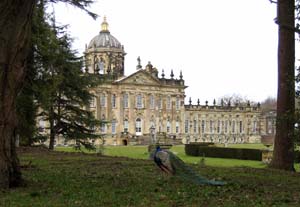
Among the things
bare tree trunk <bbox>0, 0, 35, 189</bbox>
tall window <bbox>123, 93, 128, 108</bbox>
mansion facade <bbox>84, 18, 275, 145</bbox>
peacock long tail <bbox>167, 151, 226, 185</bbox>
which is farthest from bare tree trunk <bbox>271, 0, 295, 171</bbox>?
tall window <bbox>123, 93, 128, 108</bbox>

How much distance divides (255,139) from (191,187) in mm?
69715

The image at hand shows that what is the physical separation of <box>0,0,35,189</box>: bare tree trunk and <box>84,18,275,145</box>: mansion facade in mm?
48324

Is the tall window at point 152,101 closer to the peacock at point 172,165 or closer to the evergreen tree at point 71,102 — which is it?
the evergreen tree at point 71,102

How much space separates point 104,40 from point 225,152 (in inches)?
1691

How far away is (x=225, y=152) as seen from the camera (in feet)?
94.5

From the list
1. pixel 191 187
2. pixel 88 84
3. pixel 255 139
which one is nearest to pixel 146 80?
pixel 255 139

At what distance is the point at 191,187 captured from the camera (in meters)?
8.35

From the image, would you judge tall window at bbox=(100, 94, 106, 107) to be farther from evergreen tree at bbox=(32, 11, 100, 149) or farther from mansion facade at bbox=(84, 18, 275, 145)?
evergreen tree at bbox=(32, 11, 100, 149)

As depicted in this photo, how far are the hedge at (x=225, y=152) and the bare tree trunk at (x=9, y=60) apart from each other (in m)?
19.8

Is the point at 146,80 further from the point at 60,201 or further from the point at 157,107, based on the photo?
the point at 60,201

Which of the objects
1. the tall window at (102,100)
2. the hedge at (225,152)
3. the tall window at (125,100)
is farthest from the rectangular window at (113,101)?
the hedge at (225,152)

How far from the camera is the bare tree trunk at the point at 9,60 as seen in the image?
25.2ft

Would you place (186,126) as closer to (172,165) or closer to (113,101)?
(113,101)

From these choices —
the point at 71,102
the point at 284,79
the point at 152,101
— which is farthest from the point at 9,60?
the point at 152,101
